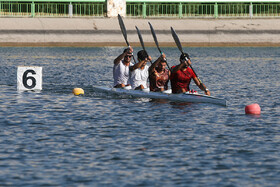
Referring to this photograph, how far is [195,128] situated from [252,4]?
57.0m

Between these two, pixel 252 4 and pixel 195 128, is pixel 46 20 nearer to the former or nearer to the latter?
pixel 252 4

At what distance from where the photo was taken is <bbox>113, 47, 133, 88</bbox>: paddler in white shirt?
2725cm

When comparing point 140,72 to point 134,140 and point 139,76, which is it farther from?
point 134,140

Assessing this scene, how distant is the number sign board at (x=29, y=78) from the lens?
2975cm

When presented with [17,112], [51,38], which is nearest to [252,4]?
[51,38]

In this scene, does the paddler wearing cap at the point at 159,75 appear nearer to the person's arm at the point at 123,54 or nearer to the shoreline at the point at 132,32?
the person's arm at the point at 123,54

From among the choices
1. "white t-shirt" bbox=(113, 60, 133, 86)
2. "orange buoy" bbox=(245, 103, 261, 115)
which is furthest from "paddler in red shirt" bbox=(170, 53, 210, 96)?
"orange buoy" bbox=(245, 103, 261, 115)

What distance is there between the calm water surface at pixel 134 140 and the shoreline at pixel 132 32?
1412 inches

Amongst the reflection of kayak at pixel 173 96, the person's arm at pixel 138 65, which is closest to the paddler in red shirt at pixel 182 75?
the reflection of kayak at pixel 173 96

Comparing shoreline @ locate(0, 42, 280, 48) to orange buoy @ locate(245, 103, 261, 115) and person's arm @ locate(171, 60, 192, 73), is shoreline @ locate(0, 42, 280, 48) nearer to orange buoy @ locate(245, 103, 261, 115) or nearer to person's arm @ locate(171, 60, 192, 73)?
person's arm @ locate(171, 60, 192, 73)

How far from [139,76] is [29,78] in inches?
196

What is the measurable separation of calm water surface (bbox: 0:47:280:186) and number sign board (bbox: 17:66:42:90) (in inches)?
26.6

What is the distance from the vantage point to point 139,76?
27.8 meters

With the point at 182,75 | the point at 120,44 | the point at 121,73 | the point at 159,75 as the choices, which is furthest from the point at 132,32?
the point at 182,75
